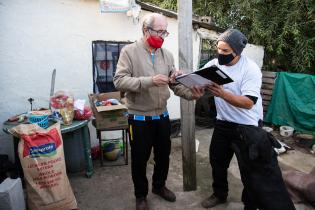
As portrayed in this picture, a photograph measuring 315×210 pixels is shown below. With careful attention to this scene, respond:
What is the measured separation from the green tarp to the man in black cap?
5.00 meters

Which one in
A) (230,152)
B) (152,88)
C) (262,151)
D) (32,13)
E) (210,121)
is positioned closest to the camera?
(262,151)

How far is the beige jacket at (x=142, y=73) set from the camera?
3084 mm

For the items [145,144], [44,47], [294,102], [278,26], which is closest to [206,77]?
[145,144]

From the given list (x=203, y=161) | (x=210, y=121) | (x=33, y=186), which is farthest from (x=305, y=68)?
(x=33, y=186)

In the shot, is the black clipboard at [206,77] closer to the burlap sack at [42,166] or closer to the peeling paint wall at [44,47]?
the burlap sack at [42,166]

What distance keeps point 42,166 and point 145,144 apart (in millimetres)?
1231

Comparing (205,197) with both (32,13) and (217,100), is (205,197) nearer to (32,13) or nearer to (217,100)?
(217,100)

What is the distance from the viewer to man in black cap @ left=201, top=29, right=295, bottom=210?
8.89 feet

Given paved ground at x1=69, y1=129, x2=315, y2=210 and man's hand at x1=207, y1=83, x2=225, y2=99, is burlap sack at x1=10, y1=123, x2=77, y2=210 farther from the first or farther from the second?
man's hand at x1=207, y1=83, x2=225, y2=99

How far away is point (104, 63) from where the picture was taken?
19.0 ft

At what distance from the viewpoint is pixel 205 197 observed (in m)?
4.00

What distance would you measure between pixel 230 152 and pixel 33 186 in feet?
7.82

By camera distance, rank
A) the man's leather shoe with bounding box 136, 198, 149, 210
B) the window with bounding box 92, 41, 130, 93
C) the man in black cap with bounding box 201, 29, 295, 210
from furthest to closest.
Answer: the window with bounding box 92, 41, 130, 93 < the man's leather shoe with bounding box 136, 198, 149, 210 < the man in black cap with bounding box 201, 29, 295, 210

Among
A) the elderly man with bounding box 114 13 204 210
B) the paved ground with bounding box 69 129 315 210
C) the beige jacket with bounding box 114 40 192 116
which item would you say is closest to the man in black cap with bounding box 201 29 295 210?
the elderly man with bounding box 114 13 204 210
